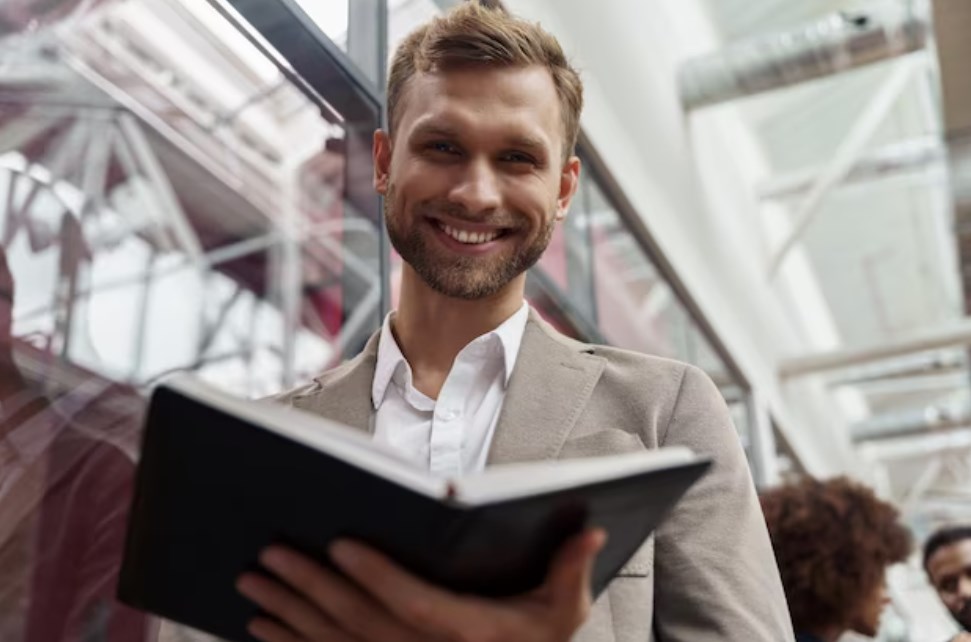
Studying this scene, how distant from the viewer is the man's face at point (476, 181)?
1.23 meters

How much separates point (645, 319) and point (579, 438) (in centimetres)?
384

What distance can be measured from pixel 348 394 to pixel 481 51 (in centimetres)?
44

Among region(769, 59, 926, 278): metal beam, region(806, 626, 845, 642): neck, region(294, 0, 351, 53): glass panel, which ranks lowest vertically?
region(806, 626, 845, 642): neck

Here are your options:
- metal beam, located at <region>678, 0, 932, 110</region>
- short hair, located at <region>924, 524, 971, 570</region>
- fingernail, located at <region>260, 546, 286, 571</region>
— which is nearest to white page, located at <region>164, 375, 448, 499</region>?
fingernail, located at <region>260, 546, 286, 571</region>

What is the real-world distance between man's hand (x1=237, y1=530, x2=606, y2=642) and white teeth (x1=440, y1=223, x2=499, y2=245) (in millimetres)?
465

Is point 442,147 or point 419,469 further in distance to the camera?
point 442,147

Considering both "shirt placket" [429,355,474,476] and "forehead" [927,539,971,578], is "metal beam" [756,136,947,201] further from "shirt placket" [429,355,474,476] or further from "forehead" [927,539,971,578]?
"shirt placket" [429,355,474,476]

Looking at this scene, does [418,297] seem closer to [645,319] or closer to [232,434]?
[232,434]

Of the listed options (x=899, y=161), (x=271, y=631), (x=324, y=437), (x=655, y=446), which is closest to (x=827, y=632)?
(x=655, y=446)

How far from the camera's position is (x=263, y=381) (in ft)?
13.9

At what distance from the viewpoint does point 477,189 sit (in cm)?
122

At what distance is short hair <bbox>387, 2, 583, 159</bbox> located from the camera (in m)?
1.27

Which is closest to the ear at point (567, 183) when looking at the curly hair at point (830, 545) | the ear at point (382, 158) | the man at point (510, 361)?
the man at point (510, 361)

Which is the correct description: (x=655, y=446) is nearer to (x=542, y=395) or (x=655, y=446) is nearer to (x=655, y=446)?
(x=655, y=446)
